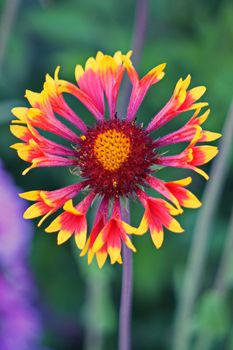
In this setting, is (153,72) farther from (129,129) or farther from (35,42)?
(35,42)

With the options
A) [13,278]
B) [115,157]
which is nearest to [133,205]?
[13,278]

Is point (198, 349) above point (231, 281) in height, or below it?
below

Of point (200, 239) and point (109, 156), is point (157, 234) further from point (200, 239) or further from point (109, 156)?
point (200, 239)

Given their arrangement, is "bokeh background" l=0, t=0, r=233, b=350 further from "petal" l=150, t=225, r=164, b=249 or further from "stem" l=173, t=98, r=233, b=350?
"petal" l=150, t=225, r=164, b=249

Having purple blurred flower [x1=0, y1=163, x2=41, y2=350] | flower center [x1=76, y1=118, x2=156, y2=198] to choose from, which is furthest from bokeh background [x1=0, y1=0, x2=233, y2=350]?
flower center [x1=76, y1=118, x2=156, y2=198]

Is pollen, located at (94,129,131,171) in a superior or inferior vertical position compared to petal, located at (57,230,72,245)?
superior

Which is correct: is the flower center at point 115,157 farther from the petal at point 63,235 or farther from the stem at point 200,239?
the stem at point 200,239

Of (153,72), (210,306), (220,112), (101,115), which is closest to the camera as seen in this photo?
(153,72)

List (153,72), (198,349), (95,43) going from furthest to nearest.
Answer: (95,43), (198,349), (153,72)

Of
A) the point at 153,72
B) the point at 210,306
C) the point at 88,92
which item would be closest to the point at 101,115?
the point at 88,92
